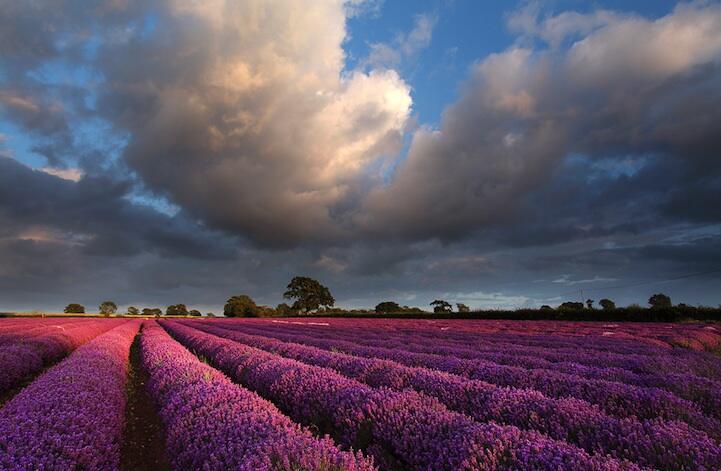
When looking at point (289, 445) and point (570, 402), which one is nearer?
point (289, 445)

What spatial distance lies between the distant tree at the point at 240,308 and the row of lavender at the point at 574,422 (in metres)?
79.0

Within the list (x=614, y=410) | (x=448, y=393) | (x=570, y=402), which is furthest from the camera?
(x=448, y=393)

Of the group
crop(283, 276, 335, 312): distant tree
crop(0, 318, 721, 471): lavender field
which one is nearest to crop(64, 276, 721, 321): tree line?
crop(283, 276, 335, 312): distant tree

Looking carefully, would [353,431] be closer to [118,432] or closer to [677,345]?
[118,432]

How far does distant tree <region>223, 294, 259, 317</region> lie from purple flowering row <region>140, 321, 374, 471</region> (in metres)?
78.7

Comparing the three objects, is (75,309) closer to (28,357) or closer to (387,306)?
(387,306)

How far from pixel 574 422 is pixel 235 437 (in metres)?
3.18

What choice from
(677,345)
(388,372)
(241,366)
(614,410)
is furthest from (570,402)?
(677,345)

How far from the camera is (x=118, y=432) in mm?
5125

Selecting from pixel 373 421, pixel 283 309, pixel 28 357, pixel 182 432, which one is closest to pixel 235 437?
pixel 182 432

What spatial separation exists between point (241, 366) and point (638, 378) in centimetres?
769

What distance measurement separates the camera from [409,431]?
353 centimetres

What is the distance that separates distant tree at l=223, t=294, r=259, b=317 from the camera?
8075cm

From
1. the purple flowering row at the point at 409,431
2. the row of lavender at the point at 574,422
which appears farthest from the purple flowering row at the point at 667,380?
the purple flowering row at the point at 409,431
